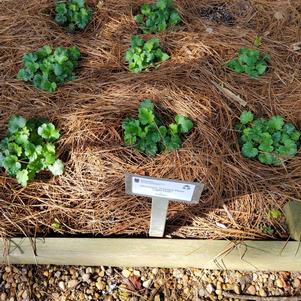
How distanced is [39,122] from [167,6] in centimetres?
116

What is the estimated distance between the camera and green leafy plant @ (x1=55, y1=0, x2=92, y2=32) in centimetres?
254

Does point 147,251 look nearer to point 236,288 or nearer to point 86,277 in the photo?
point 86,277

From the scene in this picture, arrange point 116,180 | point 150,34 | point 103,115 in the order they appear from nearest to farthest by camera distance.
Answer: point 116,180 < point 103,115 < point 150,34

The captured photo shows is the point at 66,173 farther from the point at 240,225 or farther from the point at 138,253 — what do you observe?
the point at 240,225

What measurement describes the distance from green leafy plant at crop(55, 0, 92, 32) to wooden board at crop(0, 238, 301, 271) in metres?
1.44

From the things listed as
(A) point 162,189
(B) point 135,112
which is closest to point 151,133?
(B) point 135,112

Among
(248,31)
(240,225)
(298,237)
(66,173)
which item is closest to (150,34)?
(248,31)

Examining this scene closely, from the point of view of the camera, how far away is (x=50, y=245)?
179 cm

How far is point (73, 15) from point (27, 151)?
3.64 feet

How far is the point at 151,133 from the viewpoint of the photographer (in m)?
1.99

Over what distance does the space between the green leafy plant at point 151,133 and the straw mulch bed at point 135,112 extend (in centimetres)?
5

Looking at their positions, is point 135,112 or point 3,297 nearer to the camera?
point 3,297

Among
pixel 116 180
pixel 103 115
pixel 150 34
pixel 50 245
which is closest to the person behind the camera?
pixel 50 245

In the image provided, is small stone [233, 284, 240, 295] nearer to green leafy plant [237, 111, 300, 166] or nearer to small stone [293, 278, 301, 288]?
Answer: small stone [293, 278, 301, 288]
